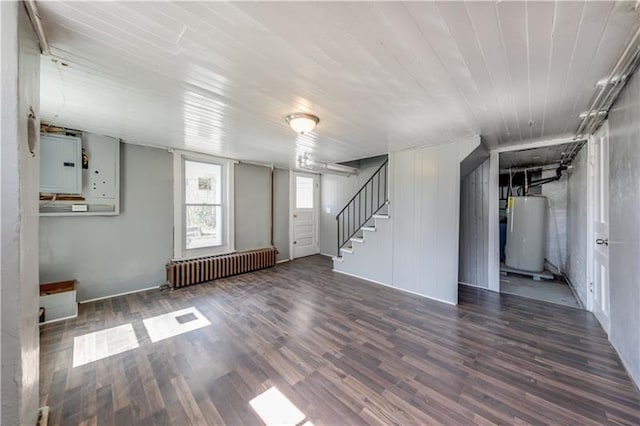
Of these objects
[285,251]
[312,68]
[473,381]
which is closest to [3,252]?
[312,68]

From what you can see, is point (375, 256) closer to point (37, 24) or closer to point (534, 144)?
point (534, 144)

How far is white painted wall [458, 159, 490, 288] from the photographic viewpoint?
4.13 meters

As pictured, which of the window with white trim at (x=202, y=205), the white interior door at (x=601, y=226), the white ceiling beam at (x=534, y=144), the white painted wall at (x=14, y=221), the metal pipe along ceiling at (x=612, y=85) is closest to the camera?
the white painted wall at (x=14, y=221)

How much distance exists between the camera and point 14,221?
1.05 metres

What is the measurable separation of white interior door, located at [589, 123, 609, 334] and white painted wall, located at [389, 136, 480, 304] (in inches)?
53.2

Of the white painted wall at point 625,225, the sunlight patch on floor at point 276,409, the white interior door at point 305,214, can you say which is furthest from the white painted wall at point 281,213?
the white painted wall at point 625,225

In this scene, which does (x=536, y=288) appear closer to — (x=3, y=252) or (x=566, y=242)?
(x=566, y=242)

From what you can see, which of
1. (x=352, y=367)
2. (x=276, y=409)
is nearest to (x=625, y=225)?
(x=352, y=367)

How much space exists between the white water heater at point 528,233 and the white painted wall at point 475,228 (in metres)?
1.54

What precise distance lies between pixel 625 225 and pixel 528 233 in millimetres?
3367

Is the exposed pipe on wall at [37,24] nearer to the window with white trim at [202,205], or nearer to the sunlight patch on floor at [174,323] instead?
the sunlight patch on floor at [174,323]

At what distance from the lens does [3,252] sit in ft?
3.30

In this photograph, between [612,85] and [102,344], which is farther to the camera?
[102,344]

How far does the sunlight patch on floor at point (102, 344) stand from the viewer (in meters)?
2.21
